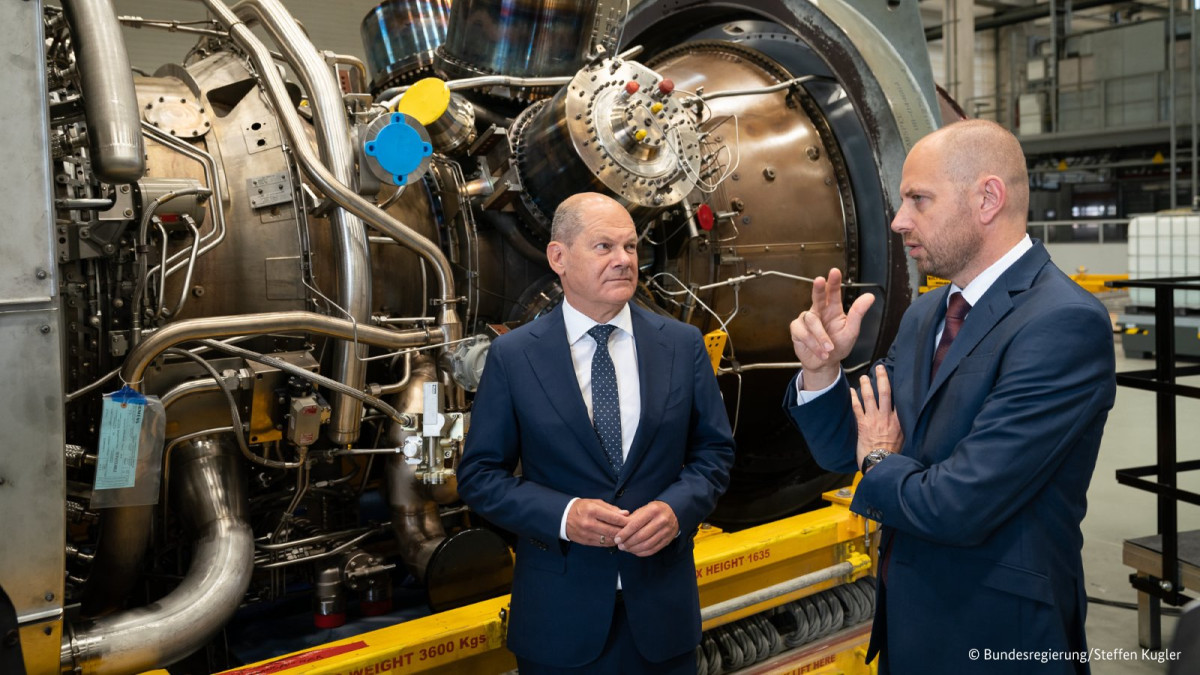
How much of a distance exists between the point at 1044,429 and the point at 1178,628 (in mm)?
723

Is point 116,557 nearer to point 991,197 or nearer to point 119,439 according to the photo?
point 119,439

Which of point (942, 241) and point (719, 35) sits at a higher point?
point (719, 35)

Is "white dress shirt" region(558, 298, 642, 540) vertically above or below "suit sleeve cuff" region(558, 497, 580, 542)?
above

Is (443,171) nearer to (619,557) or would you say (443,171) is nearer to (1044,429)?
(619,557)

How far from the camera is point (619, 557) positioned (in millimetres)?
1842

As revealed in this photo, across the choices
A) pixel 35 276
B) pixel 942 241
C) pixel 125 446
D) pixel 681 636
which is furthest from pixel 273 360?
pixel 942 241

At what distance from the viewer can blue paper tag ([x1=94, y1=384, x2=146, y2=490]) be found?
70.2 inches

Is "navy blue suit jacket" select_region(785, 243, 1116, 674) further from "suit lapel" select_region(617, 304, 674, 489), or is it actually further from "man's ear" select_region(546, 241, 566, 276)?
"man's ear" select_region(546, 241, 566, 276)

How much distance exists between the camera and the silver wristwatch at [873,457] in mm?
1633

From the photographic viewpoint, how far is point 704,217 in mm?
3023

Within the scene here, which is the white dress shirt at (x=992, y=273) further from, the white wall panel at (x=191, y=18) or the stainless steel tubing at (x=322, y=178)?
the white wall panel at (x=191, y=18)

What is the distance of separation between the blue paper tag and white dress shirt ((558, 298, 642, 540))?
82 centimetres

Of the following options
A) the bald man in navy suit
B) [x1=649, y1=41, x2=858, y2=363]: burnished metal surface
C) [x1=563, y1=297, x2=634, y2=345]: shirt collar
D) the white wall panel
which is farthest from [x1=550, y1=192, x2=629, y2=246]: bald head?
the white wall panel

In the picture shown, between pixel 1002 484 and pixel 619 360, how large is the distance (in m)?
0.77
